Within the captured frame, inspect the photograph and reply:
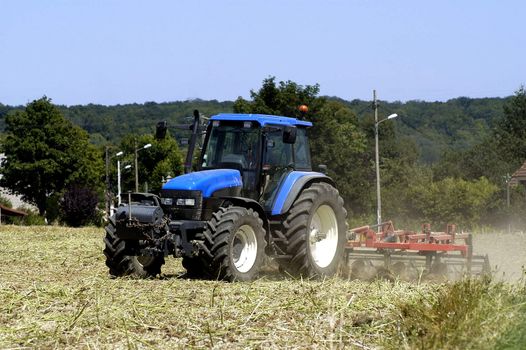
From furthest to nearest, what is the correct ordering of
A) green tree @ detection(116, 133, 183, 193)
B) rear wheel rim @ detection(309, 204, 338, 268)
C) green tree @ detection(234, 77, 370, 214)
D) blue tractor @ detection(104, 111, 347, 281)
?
green tree @ detection(116, 133, 183, 193) < green tree @ detection(234, 77, 370, 214) < rear wheel rim @ detection(309, 204, 338, 268) < blue tractor @ detection(104, 111, 347, 281)

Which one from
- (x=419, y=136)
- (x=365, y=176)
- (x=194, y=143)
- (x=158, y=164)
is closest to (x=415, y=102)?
(x=419, y=136)

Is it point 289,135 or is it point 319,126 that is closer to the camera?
point 289,135

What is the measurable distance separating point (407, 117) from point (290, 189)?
6121 inches

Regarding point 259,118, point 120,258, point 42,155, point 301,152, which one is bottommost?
point 120,258

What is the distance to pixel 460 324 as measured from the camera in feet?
21.7

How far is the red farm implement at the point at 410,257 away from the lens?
12.8m

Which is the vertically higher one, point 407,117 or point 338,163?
point 407,117

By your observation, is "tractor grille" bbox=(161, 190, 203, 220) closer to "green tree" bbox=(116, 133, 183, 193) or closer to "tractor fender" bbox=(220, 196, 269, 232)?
"tractor fender" bbox=(220, 196, 269, 232)

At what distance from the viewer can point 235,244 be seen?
37.0 ft

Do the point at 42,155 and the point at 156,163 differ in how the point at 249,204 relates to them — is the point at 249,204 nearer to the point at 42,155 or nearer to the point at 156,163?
the point at 42,155

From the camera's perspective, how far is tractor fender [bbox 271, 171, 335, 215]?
39.3ft

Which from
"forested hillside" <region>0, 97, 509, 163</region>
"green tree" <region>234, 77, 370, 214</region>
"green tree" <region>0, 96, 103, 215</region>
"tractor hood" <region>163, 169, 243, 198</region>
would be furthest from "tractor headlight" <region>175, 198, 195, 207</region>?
"forested hillside" <region>0, 97, 509, 163</region>

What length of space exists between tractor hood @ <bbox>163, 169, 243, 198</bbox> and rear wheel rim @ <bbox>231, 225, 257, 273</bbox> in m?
0.66

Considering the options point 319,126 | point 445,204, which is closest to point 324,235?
point 319,126
